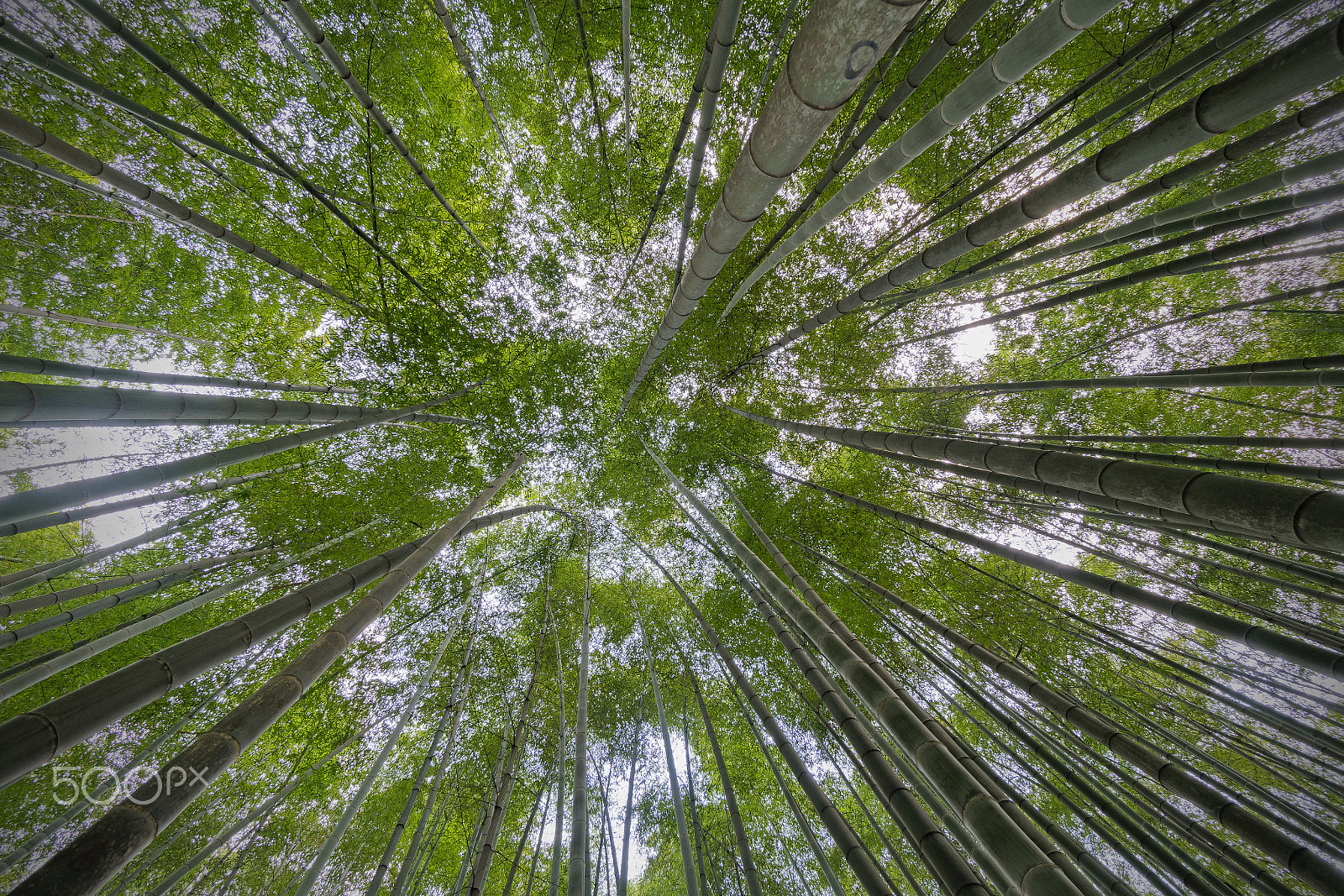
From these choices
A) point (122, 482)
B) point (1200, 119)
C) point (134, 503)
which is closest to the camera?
point (1200, 119)

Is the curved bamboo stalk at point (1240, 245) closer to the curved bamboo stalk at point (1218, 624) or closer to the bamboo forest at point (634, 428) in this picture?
the bamboo forest at point (634, 428)

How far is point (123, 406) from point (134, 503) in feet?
12.6

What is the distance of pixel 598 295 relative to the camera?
20.2 feet

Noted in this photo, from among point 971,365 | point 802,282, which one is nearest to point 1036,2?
point 802,282

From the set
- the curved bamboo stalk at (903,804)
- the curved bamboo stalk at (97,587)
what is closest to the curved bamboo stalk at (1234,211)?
the curved bamboo stalk at (903,804)

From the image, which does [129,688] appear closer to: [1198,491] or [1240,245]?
[1198,491]

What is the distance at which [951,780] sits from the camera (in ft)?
4.91

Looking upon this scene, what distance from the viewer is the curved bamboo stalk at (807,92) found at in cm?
97

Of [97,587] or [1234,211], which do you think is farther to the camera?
[97,587]

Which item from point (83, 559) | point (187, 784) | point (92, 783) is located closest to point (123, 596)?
point (83, 559)

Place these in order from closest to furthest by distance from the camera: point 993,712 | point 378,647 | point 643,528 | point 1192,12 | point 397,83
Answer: point 1192,12 < point 993,712 < point 397,83 < point 378,647 < point 643,528

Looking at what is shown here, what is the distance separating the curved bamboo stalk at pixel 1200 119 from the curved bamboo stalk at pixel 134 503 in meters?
5.94

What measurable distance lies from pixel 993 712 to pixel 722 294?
5.29m

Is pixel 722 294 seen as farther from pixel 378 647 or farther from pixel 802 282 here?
pixel 378 647
